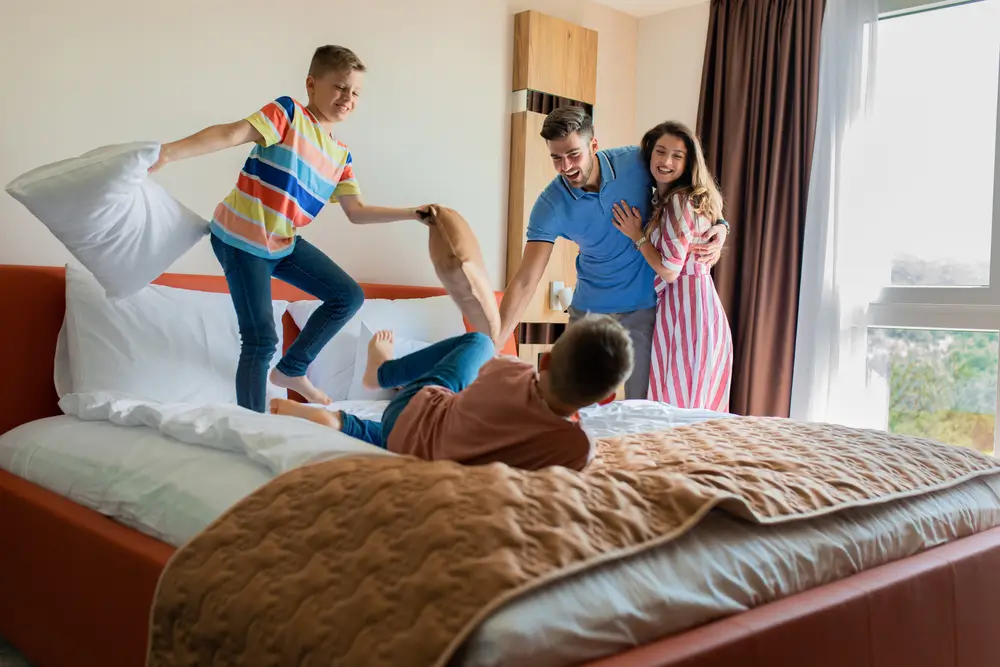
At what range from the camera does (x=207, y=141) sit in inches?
89.8

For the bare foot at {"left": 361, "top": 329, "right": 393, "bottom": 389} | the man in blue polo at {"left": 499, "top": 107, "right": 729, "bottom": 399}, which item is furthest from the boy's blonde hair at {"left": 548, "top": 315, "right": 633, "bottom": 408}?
the man in blue polo at {"left": 499, "top": 107, "right": 729, "bottom": 399}

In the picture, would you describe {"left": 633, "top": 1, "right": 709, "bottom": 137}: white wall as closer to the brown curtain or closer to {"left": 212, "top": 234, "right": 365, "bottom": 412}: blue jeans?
the brown curtain

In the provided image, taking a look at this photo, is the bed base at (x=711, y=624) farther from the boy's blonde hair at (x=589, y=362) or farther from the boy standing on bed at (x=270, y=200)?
the boy standing on bed at (x=270, y=200)

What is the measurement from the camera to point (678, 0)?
434cm

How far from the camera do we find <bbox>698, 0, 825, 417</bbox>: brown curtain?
12.8 ft

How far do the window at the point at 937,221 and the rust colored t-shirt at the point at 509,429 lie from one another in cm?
244

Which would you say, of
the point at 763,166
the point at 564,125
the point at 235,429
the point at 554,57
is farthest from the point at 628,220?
the point at 235,429

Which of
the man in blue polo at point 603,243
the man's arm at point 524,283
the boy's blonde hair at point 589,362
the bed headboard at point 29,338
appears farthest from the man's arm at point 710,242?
the bed headboard at point 29,338

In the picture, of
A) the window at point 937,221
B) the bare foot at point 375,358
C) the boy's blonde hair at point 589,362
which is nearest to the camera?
the boy's blonde hair at point 589,362

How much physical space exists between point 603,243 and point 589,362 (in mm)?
1637

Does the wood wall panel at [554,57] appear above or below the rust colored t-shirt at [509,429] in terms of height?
above

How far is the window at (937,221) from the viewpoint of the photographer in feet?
11.5

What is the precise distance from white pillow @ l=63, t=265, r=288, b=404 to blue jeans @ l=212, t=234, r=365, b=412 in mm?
136

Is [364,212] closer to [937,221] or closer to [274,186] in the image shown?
[274,186]
